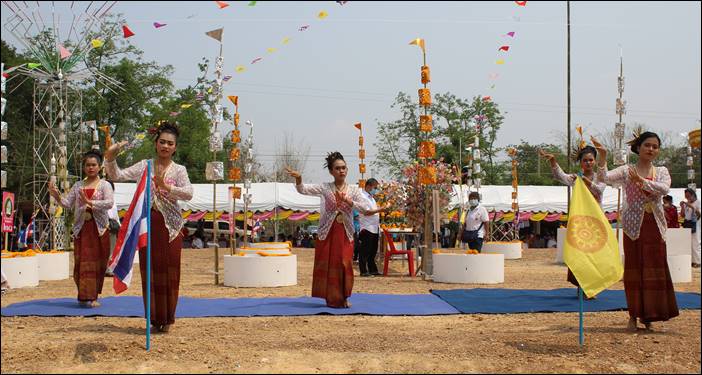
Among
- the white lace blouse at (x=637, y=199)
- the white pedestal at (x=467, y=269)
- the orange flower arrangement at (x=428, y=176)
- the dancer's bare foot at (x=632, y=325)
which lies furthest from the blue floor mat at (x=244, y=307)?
the orange flower arrangement at (x=428, y=176)

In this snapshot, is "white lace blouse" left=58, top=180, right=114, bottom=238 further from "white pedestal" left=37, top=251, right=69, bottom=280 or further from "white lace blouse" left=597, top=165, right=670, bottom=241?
"white lace blouse" left=597, top=165, right=670, bottom=241

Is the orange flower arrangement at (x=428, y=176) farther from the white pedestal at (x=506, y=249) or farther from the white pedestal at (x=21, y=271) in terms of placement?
the white pedestal at (x=506, y=249)

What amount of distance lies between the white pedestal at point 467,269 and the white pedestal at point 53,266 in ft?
20.5

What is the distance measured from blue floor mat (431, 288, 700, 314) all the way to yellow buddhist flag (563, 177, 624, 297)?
2321mm

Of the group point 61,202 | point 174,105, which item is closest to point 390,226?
point 61,202

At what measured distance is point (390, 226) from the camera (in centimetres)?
1584

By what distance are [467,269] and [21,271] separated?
21.4ft

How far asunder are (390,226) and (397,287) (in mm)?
4832

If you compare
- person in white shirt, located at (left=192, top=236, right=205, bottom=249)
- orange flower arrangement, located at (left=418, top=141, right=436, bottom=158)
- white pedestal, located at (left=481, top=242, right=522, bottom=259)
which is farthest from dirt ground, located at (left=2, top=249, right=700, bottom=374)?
person in white shirt, located at (left=192, top=236, right=205, bottom=249)

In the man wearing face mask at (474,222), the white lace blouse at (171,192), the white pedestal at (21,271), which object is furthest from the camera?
the man wearing face mask at (474,222)

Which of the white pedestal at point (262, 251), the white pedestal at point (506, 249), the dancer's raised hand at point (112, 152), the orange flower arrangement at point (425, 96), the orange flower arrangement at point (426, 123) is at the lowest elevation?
the white pedestal at point (506, 249)

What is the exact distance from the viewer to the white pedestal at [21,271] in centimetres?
1105

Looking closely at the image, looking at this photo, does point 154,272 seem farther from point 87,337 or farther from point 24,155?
point 24,155

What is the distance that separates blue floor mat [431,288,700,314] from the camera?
820 cm
